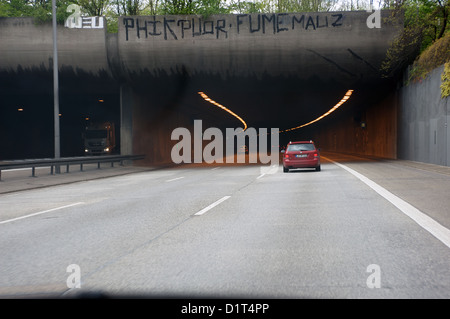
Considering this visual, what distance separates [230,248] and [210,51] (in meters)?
21.9

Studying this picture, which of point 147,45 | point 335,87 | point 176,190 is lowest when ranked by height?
point 176,190

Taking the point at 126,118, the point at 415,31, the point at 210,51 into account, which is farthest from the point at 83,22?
the point at 415,31

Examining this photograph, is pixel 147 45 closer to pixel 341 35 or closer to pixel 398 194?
pixel 341 35

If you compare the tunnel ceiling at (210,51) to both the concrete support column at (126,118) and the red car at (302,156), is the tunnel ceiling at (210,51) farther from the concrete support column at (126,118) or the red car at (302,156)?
the red car at (302,156)

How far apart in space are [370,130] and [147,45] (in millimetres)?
23169

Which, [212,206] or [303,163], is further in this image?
[303,163]

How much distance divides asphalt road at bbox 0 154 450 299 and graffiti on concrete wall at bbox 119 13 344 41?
16.4 m

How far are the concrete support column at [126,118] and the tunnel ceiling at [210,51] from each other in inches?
27.4

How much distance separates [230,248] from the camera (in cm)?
637

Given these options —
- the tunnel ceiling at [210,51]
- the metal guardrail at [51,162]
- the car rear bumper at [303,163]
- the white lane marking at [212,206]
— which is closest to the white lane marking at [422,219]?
the white lane marking at [212,206]

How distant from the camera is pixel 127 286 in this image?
4.65 metres

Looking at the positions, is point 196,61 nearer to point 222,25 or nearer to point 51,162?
point 222,25

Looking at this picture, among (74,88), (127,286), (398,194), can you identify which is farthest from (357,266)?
(74,88)

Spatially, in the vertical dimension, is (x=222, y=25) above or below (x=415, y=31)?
above
